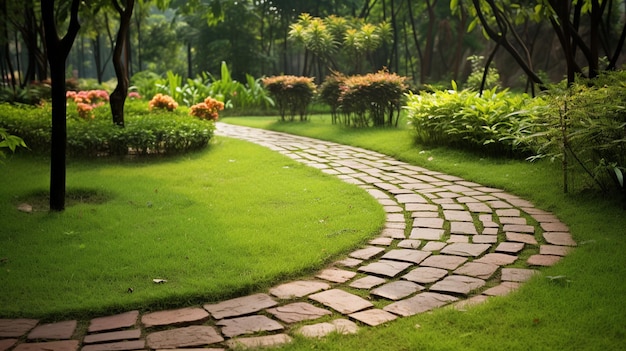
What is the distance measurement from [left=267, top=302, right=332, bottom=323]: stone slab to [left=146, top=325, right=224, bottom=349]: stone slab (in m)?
0.35

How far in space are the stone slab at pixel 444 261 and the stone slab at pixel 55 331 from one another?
2.04 metres

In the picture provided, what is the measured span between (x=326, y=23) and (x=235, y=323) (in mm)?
15720

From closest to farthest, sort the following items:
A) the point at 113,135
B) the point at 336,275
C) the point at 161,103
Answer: the point at 336,275 < the point at 113,135 < the point at 161,103

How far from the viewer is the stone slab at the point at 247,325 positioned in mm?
2588

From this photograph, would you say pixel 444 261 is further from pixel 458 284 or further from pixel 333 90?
pixel 333 90

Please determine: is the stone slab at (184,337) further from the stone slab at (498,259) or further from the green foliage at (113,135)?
the green foliage at (113,135)

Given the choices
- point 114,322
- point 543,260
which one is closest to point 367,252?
point 543,260

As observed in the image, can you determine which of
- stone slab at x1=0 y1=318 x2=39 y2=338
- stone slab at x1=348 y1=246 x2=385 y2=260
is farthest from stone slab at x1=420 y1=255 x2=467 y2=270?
stone slab at x1=0 y1=318 x2=39 y2=338

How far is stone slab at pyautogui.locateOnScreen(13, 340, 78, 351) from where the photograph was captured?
2.41 m

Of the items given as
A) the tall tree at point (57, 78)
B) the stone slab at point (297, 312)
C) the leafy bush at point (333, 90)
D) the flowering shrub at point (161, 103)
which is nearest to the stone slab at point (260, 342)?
the stone slab at point (297, 312)

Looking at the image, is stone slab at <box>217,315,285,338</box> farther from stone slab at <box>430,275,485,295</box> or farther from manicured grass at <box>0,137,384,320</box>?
stone slab at <box>430,275,485,295</box>

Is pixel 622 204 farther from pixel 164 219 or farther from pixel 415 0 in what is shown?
pixel 415 0

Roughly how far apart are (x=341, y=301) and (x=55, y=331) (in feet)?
4.65

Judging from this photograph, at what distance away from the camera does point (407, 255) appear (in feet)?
11.9
